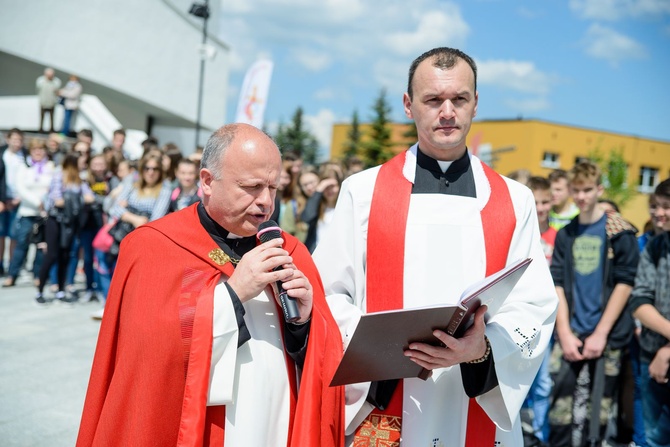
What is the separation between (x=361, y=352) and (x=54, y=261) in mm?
7332

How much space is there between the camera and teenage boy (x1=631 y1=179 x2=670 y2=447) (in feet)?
12.3

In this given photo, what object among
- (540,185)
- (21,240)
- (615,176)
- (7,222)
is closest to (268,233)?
(540,185)

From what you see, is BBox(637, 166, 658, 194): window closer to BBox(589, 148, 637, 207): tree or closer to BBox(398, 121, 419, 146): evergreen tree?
BBox(589, 148, 637, 207): tree

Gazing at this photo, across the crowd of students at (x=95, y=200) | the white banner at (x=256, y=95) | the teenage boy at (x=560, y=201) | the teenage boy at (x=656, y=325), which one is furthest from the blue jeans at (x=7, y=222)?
the teenage boy at (x=656, y=325)

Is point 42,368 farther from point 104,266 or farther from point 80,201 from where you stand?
point 80,201

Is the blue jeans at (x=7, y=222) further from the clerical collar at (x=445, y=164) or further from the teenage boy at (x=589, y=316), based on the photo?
the clerical collar at (x=445, y=164)

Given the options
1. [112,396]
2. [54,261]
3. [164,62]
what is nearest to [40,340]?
[54,261]

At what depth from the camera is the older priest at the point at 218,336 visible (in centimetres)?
213

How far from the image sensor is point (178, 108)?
31.0 meters

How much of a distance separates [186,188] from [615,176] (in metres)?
35.2

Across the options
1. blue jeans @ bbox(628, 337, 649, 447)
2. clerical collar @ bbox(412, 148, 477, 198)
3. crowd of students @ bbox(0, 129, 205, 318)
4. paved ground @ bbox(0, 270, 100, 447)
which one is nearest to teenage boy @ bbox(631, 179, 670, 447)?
blue jeans @ bbox(628, 337, 649, 447)

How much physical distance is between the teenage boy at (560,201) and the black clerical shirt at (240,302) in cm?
401

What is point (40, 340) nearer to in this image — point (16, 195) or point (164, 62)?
point (16, 195)

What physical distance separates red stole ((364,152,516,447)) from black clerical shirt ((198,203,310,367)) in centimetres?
35
